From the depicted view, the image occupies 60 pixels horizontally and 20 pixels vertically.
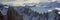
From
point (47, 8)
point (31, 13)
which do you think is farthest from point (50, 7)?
point (31, 13)

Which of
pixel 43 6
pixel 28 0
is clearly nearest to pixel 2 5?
pixel 28 0

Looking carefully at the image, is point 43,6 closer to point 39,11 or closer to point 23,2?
point 39,11

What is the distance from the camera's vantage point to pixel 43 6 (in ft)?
2.36

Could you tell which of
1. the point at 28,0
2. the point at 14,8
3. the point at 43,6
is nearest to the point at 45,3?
the point at 43,6

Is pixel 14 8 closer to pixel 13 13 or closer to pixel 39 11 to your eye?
pixel 13 13

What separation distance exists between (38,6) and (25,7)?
0.33ft

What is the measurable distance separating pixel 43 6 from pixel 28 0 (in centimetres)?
Result: 13

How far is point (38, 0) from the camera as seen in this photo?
75 centimetres

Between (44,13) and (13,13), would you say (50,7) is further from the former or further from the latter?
(13,13)

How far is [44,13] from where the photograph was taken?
69cm

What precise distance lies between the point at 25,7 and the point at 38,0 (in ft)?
0.39

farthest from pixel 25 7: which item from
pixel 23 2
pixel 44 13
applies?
pixel 44 13

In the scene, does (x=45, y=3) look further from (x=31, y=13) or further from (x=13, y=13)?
(x=13, y=13)

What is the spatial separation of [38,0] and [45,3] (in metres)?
0.06
